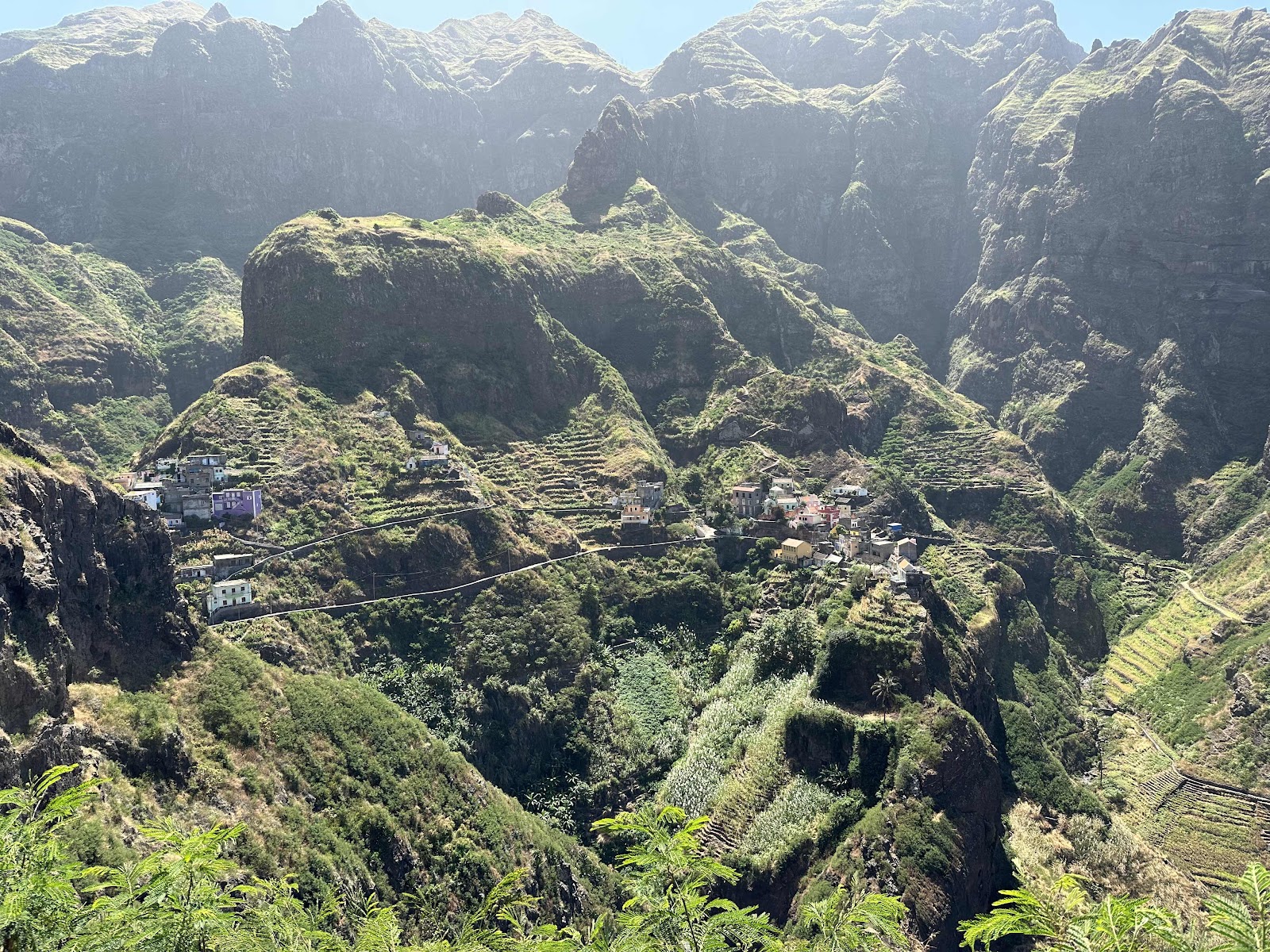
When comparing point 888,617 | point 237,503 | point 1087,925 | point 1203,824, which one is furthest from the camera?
point 237,503

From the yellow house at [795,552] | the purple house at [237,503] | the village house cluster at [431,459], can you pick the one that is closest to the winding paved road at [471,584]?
the yellow house at [795,552]

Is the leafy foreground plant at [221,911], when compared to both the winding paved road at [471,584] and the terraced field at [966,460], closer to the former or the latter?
the winding paved road at [471,584]

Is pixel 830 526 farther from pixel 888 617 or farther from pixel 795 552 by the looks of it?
pixel 888 617

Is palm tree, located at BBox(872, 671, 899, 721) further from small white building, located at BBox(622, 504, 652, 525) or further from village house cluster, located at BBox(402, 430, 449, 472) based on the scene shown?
village house cluster, located at BBox(402, 430, 449, 472)

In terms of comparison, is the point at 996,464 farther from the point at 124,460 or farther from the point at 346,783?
the point at 124,460

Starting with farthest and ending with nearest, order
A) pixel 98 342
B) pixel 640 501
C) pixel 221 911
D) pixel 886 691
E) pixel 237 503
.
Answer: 1. pixel 98 342
2. pixel 640 501
3. pixel 237 503
4. pixel 886 691
5. pixel 221 911

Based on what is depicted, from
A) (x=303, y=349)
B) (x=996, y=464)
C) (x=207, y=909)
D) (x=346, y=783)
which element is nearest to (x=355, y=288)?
(x=303, y=349)

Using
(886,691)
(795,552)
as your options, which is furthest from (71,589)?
(795,552)
